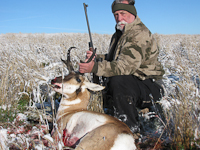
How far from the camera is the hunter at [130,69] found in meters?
2.98

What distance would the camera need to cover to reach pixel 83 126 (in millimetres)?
2369

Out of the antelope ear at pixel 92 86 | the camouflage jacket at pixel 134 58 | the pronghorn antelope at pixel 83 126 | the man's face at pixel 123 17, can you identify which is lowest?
the pronghorn antelope at pixel 83 126

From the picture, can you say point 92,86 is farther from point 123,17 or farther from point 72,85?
point 123,17

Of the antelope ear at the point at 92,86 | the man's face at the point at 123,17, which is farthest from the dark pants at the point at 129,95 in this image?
the man's face at the point at 123,17

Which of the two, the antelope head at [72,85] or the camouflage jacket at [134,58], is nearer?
the antelope head at [72,85]

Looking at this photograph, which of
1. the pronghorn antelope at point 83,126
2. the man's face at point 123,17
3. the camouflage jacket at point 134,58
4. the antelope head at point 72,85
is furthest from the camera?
the man's face at point 123,17

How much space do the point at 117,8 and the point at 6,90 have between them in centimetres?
272

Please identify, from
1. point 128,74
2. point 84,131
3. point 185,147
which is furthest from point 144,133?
point 84,131

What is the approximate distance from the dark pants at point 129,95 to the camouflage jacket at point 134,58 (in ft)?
0.52

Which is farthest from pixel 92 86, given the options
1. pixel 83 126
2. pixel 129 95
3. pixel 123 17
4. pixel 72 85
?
pixel 123 17

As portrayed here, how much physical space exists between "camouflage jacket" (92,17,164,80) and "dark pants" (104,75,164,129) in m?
0.16

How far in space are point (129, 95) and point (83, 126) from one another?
1.06 meters

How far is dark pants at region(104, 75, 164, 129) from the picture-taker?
3.02 meters

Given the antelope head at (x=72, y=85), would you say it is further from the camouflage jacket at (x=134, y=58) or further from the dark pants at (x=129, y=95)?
the dark pants at (x=129, y=95)
